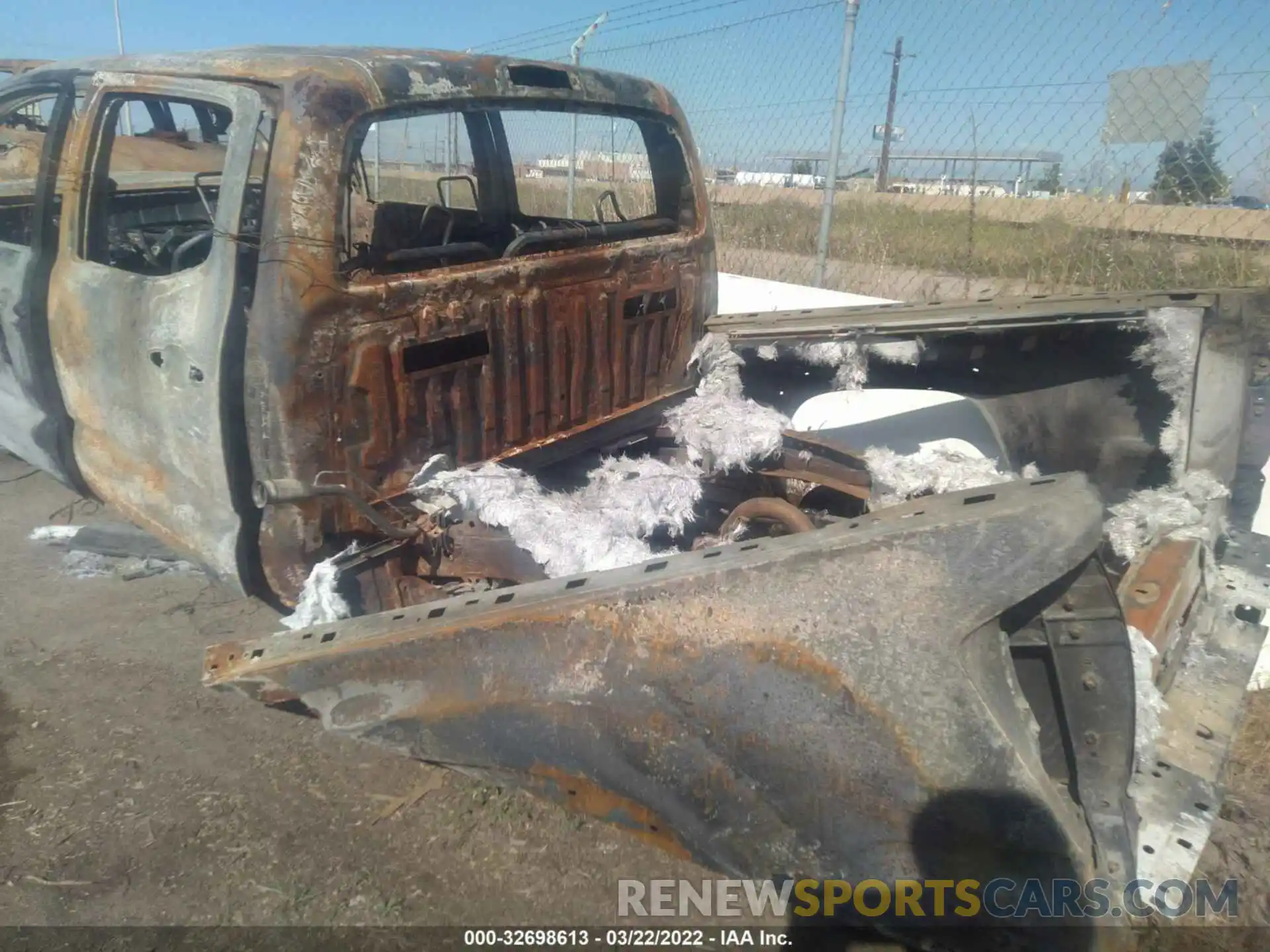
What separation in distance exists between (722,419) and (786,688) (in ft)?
5.64

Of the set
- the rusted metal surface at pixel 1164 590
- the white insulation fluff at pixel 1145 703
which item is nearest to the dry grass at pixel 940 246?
the rusted metal surface at pixel 1164 590

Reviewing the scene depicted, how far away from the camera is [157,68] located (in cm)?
276

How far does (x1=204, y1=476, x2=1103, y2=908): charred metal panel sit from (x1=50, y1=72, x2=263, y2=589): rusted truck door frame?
0.98 m

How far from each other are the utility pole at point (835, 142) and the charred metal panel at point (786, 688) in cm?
399

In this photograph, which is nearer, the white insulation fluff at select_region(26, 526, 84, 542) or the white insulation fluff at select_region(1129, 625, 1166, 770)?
the white insulation fluff at select_region(1129, 625, 1166, 770)

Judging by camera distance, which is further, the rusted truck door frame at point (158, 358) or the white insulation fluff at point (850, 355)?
the white insulation fluff at point (850, 355)

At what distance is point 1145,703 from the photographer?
1.81 metres

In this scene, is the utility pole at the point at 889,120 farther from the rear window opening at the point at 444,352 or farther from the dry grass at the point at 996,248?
the rear window opening at the point at 444,352

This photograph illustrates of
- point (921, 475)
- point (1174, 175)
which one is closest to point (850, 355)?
point (921, 475)

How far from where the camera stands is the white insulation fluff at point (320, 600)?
7.72ft

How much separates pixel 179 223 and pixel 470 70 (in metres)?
2.49

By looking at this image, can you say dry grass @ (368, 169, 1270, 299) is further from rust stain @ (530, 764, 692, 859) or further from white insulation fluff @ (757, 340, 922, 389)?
rust stain @ (530, 764, 692, 859)

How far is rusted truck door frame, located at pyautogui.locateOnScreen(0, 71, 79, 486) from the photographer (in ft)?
10.1

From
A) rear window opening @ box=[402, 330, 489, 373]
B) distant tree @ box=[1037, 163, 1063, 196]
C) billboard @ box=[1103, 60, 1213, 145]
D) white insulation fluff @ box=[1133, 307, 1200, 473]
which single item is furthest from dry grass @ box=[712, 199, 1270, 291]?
rear window opening @ box=[402, 330, 489, 373]
